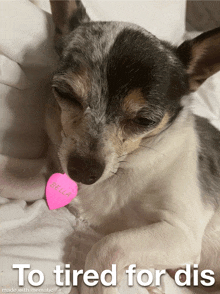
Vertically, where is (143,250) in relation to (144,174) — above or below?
below

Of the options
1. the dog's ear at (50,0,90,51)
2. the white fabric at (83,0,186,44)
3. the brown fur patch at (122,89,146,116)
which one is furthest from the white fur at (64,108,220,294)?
the white fabric at (83,0,186,44)

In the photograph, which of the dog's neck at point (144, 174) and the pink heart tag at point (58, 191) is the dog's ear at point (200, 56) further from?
the pink heart tag at point (58, 191)

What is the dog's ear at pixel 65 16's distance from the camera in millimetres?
1444

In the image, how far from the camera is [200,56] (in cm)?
144

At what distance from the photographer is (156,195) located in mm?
1395

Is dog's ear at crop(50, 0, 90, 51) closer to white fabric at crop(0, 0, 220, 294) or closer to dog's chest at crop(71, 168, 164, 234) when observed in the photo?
white fabric at crop(0, 0, 220, 294)

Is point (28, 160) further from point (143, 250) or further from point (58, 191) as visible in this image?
point (143, 250)

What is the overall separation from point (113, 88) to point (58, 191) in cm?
64

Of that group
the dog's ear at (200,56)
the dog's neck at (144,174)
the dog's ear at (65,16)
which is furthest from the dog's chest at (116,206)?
the dog's ear at (65,16)

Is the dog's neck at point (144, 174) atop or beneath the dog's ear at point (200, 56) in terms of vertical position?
beneath

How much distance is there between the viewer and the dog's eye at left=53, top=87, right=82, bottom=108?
4.34 feet

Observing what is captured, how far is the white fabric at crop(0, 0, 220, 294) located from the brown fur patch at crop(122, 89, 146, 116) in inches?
21.4

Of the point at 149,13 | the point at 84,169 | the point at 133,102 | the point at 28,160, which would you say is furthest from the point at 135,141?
the point at 149,13

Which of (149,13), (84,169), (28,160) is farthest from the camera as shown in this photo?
(149,13)
